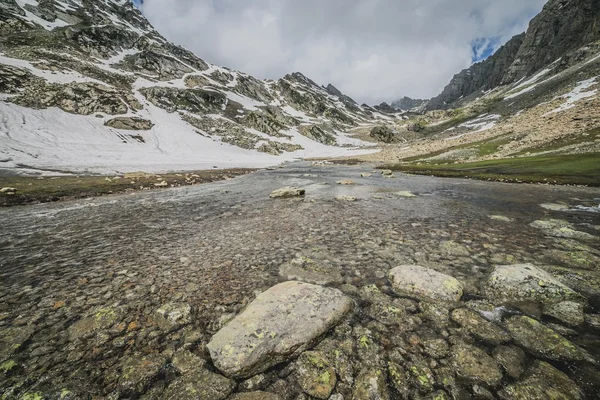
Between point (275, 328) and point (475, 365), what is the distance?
314 cm

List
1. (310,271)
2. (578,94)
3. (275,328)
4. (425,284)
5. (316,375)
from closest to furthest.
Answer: (316,375), (275,328), (425,284), (310,271), (578,94)

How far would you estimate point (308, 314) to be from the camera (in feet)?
15.1

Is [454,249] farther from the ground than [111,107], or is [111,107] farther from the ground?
[111,107]

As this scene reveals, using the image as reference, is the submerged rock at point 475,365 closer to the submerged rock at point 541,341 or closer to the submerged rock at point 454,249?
the submerged rock at point 541,341

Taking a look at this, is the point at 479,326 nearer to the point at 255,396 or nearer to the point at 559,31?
the point at 255,396

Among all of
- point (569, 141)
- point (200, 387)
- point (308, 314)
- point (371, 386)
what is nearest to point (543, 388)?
point (371, 386)

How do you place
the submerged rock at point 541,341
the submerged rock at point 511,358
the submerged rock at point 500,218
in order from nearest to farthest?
the submerged rock at point 511,358 → the submerged rock at point 541,341 → the submerged rock at point 500,218

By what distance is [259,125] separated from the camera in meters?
126

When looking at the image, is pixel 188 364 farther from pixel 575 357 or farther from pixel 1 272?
pixel 1 272

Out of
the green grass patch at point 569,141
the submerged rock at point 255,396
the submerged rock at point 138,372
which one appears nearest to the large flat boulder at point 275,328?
the submerged rock at point 255,396

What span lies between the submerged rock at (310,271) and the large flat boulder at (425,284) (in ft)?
4.85

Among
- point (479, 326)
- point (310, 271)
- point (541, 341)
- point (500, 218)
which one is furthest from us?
point (500, 218)

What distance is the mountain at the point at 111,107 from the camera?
52344 mm

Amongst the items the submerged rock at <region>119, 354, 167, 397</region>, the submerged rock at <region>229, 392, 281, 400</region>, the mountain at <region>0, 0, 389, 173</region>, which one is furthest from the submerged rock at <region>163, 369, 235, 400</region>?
the mountain at <region>0, 0, 389, 173</region>
